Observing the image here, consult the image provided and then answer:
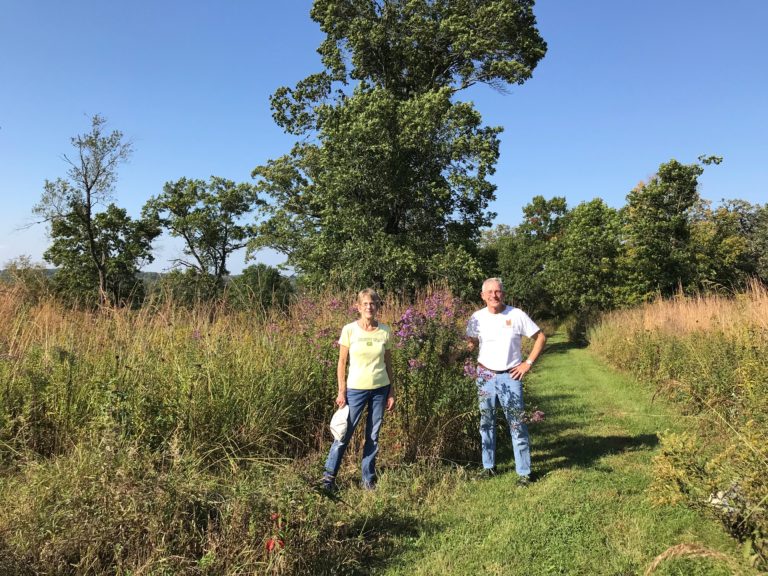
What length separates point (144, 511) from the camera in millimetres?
2436

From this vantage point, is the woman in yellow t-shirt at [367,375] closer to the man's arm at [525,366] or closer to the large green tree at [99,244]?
the man's arm at [525,366]

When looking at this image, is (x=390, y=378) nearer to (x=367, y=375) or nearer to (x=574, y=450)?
(x=367, y=375)

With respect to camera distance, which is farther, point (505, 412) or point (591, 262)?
point (591, 262)

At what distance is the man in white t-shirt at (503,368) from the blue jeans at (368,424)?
3.31ft

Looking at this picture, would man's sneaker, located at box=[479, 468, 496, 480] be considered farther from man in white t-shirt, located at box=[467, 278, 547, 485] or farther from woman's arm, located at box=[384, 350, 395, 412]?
woman's arm, located at box=[384, 350, 395, 412]

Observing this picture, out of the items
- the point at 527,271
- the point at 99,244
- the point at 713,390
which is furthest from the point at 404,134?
the point at 99,244

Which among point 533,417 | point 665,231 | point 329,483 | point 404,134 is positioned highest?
point 404,134

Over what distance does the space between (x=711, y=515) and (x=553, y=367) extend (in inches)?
454

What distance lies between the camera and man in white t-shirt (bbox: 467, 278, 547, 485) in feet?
→ 13.8

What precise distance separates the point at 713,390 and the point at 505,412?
3.65 meters

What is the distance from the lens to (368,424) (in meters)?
4.04

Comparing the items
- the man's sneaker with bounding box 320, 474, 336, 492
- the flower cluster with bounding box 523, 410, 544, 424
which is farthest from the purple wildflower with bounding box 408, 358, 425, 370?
the man's sneaker with bounding box 320, 474, 336, 492

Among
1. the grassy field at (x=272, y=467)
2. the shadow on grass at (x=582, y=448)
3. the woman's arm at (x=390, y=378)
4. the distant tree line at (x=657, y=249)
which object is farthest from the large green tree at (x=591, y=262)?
the woman's arm at (x=390, y=378)

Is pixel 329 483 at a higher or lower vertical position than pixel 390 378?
lower
